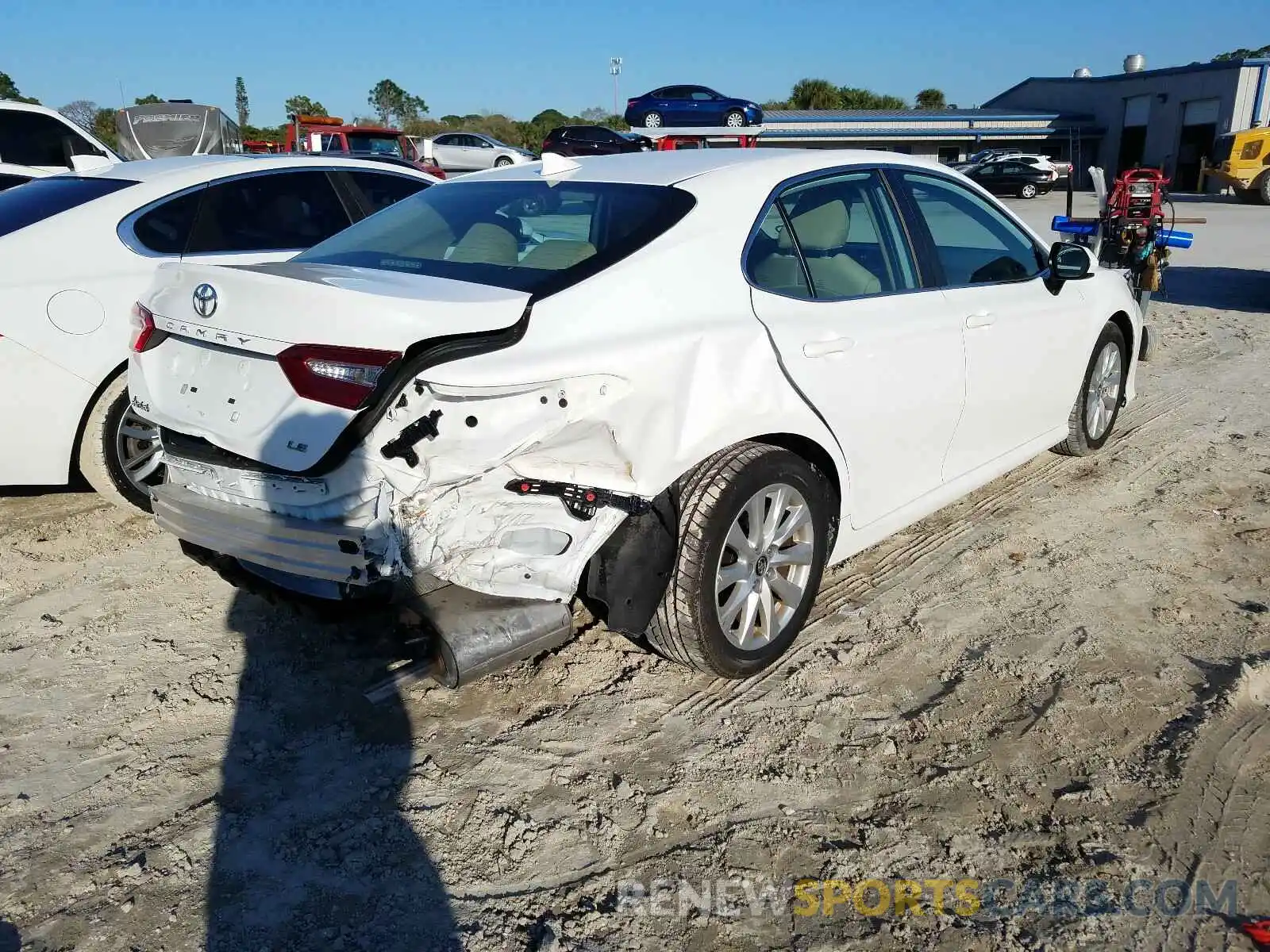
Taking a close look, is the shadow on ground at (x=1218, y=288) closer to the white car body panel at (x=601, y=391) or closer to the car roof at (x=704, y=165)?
the car roof at (x=704, y=165)

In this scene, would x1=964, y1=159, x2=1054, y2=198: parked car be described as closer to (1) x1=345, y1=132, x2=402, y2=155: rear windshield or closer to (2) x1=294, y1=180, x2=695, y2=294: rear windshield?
(1) x1=345, y1=132, x2=402, y2=155: rear windshield

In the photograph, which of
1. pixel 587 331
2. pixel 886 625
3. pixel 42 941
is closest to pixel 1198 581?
pixel 886 625

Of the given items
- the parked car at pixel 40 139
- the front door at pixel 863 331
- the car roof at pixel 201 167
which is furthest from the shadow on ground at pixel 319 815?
the parked car at pixel 40 139

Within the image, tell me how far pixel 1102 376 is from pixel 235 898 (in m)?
4.87

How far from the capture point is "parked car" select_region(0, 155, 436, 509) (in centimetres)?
423

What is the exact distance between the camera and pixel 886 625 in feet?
12.1

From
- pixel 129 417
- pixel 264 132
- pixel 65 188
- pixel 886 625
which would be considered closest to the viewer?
pixel 886 625

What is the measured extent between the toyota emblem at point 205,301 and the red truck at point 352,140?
71.9 feet

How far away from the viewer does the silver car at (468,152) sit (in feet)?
96.6

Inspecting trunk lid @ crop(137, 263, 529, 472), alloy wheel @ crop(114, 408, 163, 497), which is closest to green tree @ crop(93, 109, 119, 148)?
alloy wheel @ crop(114, 408, 163, 497)

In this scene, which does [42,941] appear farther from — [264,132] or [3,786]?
[264,132]

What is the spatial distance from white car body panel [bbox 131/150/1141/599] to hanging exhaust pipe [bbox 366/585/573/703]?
0.09 metres

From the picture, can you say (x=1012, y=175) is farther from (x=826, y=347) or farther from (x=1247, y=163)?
(x=826, y=347)

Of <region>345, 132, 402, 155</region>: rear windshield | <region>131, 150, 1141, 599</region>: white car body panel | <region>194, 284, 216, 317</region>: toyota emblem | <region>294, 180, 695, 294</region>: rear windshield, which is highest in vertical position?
<region>345, 132, 402, 155</region>: rear windshield
